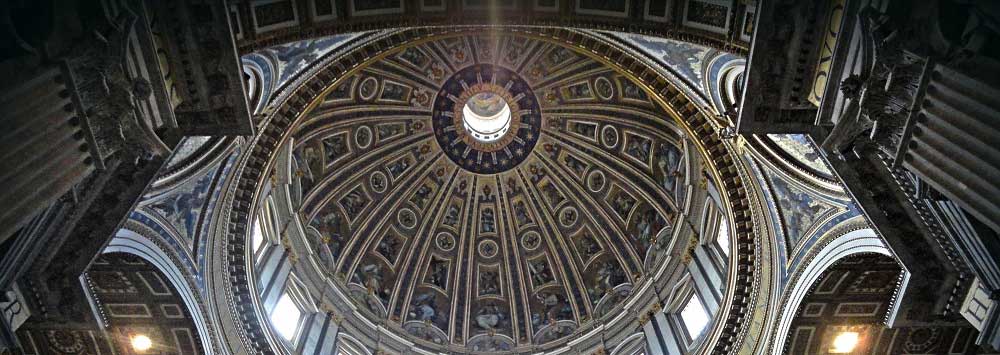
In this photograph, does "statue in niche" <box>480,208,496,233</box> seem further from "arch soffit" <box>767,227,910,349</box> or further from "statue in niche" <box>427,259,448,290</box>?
"arch soffit" <box>767,227,910,349</box>

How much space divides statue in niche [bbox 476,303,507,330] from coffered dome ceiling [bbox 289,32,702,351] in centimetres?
7

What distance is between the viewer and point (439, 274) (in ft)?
89.0

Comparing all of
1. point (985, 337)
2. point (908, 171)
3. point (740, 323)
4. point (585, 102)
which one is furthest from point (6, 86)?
point (585, 102)

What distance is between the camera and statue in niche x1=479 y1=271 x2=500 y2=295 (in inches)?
Answer: 1070

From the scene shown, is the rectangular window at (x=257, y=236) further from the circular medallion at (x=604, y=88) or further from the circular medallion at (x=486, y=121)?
the circular medallion at (x=604, y=88)

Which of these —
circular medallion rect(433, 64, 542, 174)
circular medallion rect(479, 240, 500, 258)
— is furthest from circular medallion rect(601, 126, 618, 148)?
circular medallion rect(479, 240, 500, 258)

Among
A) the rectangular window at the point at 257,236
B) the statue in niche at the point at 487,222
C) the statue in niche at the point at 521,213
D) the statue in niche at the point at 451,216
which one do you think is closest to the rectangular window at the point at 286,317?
the rectangular window at the point at 257,236

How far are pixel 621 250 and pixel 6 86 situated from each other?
69.1 feet

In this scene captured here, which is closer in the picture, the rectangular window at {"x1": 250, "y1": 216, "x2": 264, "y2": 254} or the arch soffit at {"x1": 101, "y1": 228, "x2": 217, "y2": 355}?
the arch soffit at {"x1": 101, "y1": 228, "x2": 217, "y2": 355}

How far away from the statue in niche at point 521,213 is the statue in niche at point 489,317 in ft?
12.2

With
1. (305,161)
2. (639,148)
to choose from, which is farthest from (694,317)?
(305,161)

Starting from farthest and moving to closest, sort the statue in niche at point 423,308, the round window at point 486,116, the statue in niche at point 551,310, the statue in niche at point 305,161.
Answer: the round window at point 486,116
the statue in niche at point 551,310
the statue in niche at point 423,308
the statue in niche at point 305,161

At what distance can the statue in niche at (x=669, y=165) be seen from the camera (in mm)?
21844

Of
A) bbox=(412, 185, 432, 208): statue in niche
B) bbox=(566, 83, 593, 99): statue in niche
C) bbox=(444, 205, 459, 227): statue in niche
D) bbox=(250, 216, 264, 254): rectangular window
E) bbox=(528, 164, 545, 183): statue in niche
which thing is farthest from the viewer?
bbox=(444, 205, 459, 227): statue in niche
